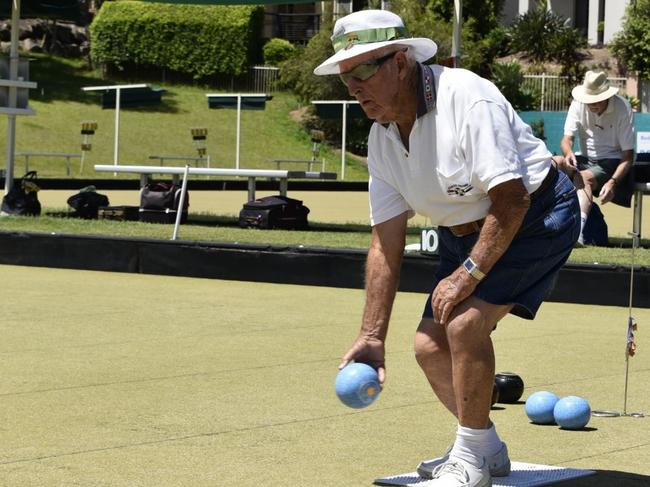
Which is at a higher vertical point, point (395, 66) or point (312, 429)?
point (395, 66)

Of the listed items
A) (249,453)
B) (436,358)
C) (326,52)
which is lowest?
(249,453)

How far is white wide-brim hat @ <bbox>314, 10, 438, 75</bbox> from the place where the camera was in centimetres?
374

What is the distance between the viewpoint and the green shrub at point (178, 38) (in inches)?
1599

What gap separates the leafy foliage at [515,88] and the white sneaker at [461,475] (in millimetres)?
30198

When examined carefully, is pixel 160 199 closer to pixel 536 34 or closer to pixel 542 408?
pixel 542 408

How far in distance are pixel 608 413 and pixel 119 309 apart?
146 inches

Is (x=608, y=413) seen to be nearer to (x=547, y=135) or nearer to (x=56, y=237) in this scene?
(x=56, y=237)

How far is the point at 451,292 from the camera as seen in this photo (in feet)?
12.5

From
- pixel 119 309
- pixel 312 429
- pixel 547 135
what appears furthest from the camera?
pixel 547 135

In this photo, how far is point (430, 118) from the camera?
3.79 m

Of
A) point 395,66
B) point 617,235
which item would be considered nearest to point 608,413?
point 395,66

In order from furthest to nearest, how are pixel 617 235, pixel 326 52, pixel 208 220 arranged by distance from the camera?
pixel 326 52 → pixel 208 220 → pixel 617 235

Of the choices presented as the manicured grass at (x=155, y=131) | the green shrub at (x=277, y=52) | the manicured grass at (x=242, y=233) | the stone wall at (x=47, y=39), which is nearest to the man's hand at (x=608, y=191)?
the manicured grass at (x=242, y=233)

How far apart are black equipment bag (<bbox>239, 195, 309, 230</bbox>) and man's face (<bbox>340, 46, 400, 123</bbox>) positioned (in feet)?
27.8
